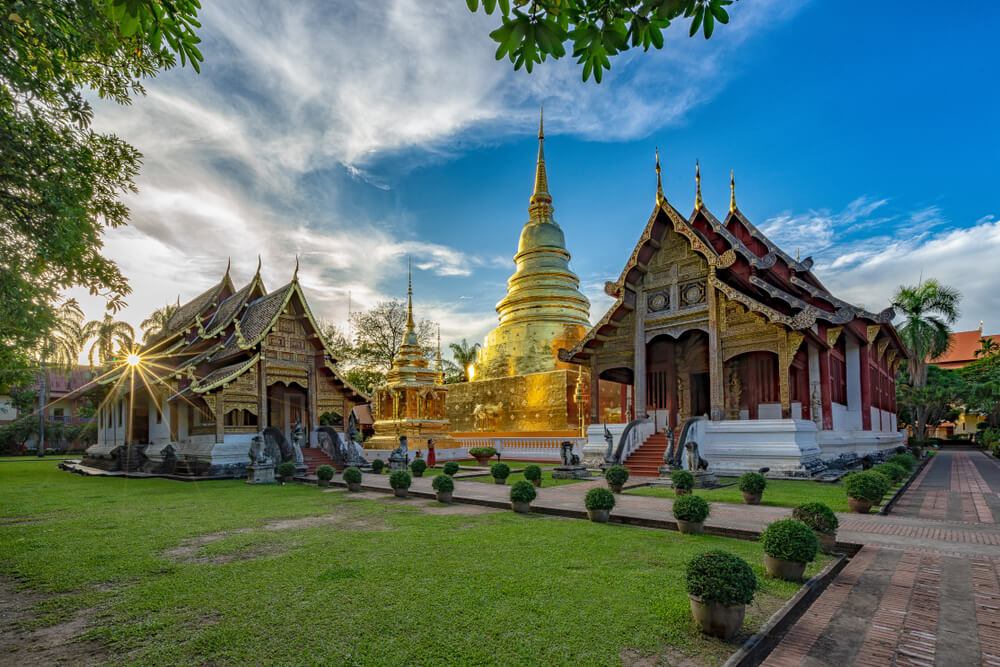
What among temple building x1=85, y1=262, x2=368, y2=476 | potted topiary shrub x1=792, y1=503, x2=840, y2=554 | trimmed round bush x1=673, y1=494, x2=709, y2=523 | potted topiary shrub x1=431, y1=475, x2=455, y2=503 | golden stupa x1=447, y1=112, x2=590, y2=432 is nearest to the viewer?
potted topiary shrub x1=792, y1=503, x2=840, y2=554

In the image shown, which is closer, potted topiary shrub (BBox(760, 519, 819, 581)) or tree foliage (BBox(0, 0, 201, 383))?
potted topiary shrub (BBox(760, 519, 819, 581))

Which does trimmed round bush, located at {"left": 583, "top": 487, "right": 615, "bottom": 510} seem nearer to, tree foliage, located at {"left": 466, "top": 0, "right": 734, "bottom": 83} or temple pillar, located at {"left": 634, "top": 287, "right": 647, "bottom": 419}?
tree foliage, located at {"left": 466, "top": 0, "right": 734, "bottom": 83}

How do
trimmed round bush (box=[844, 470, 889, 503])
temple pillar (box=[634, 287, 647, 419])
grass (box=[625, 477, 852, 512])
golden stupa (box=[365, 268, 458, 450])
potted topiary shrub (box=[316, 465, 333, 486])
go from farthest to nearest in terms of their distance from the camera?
1. golden stupa (box=[365, 268, 458, 450])
2. temple pillar (box=[634, 287, 647, 419])
3. potted topiary shrub (box=[316, 465, 333, 486])
4. grass (box=[625, 477, 852, 512])
5. trimmed round bush (box=[844, 470, 889, 503])

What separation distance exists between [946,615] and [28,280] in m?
12.6

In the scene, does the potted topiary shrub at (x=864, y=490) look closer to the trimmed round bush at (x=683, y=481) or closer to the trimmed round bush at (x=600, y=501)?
the trimmed round bush at (x=683, y=481)

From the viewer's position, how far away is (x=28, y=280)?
8953mm

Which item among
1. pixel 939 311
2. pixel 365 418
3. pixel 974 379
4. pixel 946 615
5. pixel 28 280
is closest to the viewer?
pixel 946 615

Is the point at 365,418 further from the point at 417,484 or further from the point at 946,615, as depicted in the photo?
the point at 946,615

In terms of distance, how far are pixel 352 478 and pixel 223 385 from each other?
602 centimetres

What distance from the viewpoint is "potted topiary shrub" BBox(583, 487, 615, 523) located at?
8219 mm

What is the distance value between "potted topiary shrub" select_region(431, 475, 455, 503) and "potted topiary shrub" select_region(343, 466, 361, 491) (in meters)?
2.98

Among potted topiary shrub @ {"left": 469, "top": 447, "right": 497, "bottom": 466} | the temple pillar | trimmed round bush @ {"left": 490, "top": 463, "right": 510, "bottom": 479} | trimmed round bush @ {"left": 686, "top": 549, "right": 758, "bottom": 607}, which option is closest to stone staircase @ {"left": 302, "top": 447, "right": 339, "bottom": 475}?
trimmed round bush @ {"left": 490, "top": 463, "right": 510, "bottom": 479}

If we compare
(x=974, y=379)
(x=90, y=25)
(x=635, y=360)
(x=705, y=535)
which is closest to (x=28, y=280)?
(x=90, y=25)

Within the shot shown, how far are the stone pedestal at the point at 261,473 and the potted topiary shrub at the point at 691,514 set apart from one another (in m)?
11.7
